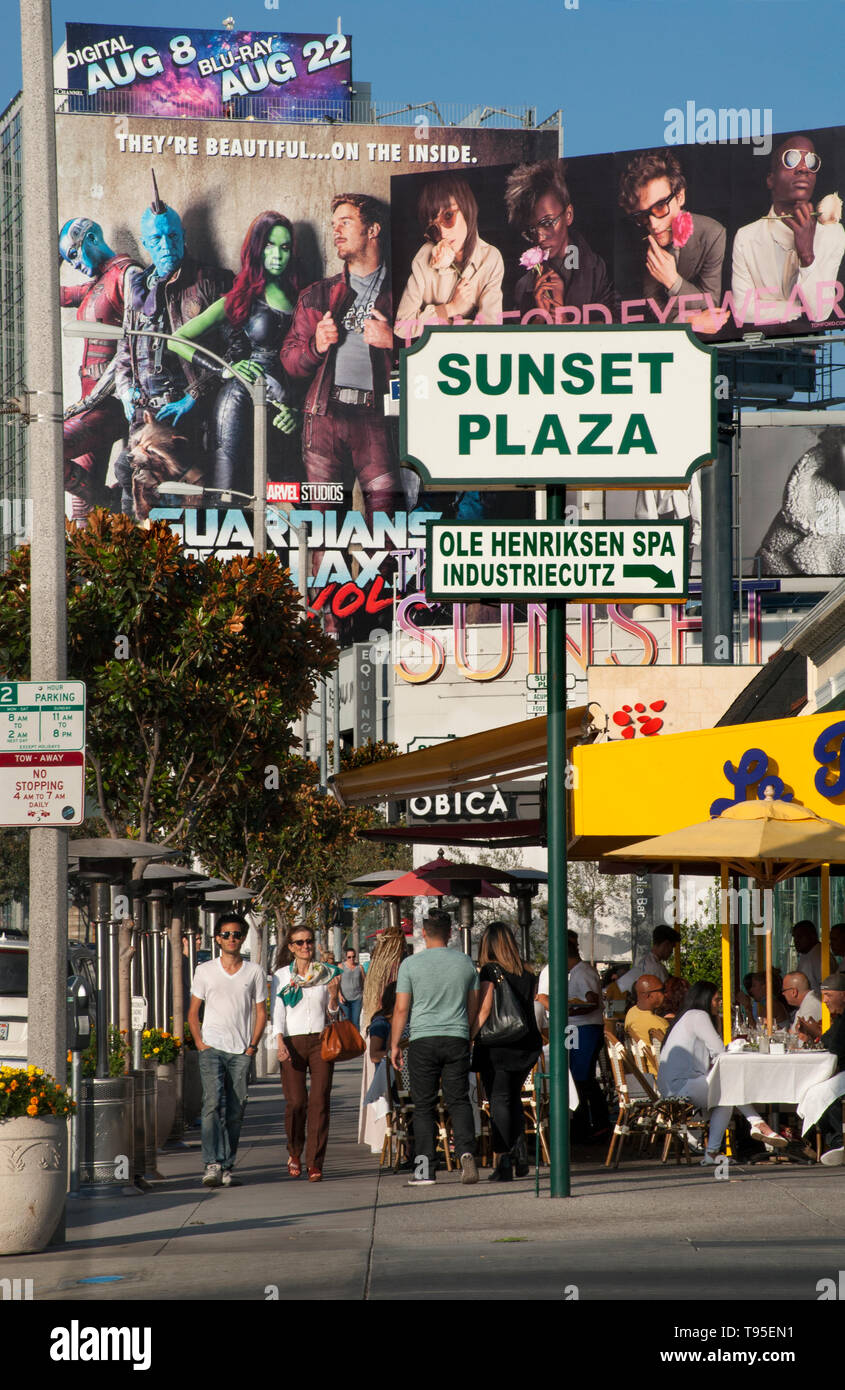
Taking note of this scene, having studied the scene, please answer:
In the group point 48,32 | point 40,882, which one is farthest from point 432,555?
point 48,32

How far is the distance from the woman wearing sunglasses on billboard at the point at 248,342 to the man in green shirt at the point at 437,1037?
93694 mm

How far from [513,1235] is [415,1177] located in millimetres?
2963

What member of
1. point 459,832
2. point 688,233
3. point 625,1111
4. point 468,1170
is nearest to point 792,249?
point 688,233

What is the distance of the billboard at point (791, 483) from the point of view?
6291 cm

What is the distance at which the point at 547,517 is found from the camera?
38.9 feet

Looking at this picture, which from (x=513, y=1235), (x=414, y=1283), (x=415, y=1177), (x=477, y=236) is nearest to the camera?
(x=414, y=1283)

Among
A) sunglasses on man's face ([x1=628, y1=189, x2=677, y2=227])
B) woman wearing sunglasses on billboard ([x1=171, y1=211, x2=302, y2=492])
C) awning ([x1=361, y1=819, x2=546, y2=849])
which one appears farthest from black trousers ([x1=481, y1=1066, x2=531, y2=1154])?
woman wearing sunglasses on billboard ([x1=171, y1=211, x2=302, y2=492])

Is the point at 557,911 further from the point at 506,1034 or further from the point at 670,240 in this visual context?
the point at 670,240

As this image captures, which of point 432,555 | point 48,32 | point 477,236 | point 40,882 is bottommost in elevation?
point 40,882

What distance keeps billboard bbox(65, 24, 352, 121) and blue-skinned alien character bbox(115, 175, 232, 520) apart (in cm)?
1449

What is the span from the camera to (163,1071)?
56.9 feet

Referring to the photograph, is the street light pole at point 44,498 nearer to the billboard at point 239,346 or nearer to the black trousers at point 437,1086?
the black trousers at point 437,1086

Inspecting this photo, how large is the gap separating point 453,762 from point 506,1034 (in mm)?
3150
